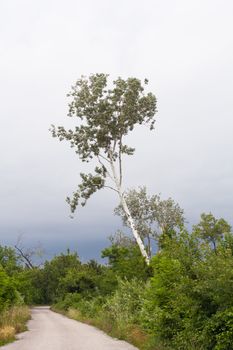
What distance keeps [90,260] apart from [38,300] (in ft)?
72.1

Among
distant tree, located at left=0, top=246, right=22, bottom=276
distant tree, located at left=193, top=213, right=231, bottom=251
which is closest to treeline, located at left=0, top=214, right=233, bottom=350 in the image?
distant tree, located at left=193, top=213, right=231, bottom=251

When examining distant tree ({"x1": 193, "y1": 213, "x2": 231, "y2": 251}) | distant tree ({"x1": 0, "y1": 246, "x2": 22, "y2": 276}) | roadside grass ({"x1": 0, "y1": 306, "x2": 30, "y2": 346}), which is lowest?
roadside grass ({"x1": 0, "y1": 306, "x2": 30, "y2": 346})

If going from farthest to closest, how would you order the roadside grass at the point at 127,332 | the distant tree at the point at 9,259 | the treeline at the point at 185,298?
the distant tree at the point at 9,259 < the roadside grass at the point at 127,332 < the treeline at the point at 185,298

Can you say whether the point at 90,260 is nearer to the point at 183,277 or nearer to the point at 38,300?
the point at 38,300

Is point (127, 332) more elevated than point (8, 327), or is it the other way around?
point (127, 332)

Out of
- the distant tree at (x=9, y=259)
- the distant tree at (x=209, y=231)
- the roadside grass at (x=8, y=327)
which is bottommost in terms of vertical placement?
the roadside grass at (x=8, y=327)

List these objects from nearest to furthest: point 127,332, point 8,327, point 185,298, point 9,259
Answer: point 185,298 < point 127,332 < point 8,327 < point 9,259

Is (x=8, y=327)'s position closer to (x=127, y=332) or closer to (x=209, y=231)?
(x=127, y=332)

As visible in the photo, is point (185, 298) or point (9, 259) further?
point (9, 259)

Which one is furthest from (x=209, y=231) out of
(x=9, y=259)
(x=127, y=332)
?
(x=9, y=259)

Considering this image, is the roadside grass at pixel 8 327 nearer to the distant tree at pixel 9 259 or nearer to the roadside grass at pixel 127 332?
the roadside grass at pixel 127 332

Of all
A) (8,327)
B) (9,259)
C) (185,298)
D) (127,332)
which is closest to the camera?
(185,298)

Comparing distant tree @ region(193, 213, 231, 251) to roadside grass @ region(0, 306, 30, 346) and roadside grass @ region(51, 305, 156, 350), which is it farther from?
roadside grass @ region(0, 306, 30, 346)

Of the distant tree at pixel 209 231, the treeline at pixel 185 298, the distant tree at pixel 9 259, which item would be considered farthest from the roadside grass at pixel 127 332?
the distant tree at pixel 9 259
